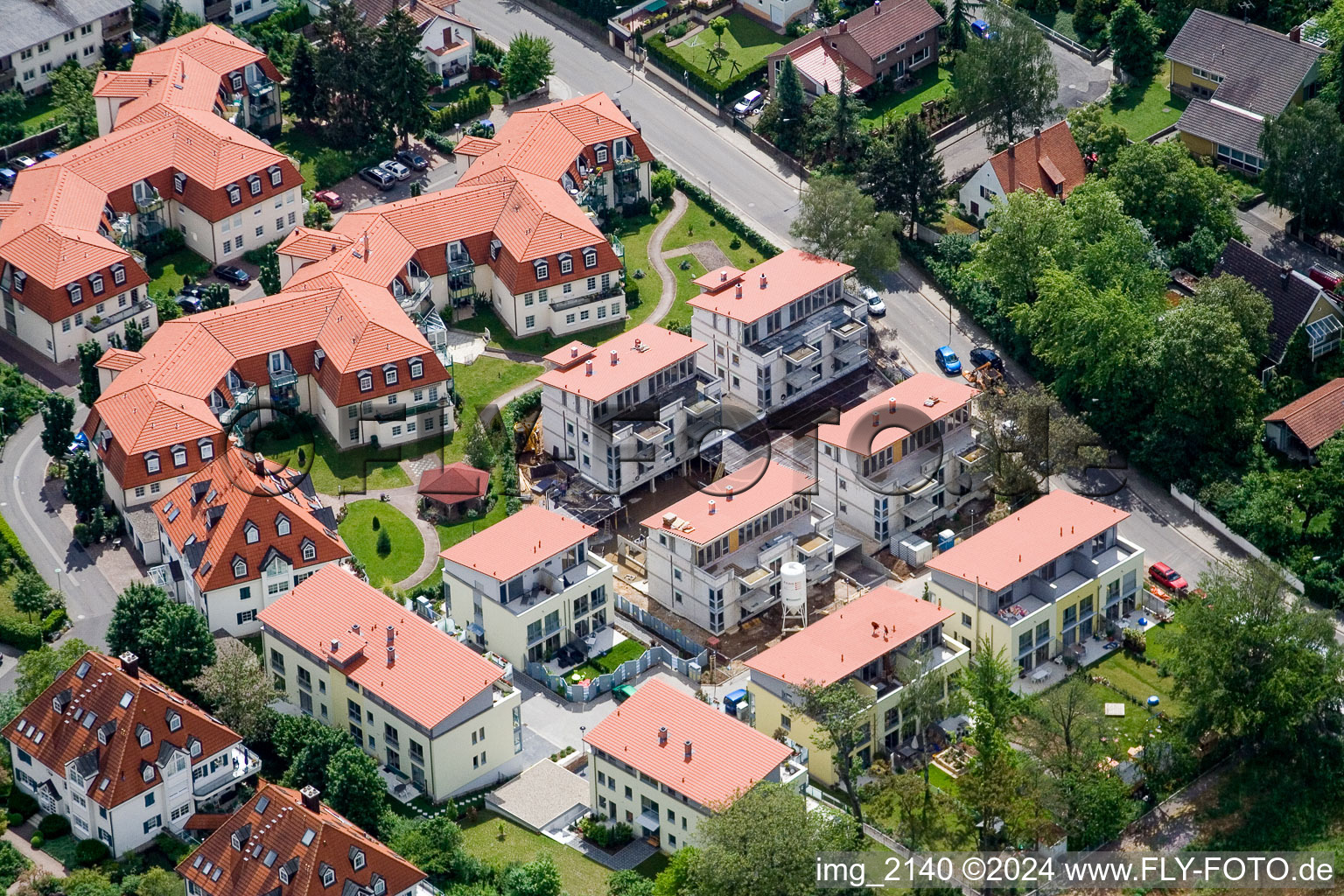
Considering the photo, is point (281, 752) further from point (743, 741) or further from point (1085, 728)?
point (1085, 728)

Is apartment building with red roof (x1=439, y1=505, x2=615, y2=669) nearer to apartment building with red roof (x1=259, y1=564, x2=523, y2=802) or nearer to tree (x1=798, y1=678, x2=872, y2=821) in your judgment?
apartment building with red roof (x1=259, y1=564, x2=523, y2=802)

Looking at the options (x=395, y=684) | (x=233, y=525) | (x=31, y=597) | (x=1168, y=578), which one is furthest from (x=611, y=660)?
(x=1168, y=578)

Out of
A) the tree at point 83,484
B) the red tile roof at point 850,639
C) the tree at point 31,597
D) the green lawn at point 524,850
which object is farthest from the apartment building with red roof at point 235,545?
the red tile roof at point 850,639

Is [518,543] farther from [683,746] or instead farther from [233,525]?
[683,746]

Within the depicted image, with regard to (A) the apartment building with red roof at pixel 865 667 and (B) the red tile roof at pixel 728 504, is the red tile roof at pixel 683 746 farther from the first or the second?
(B) the red tile roof at pixel 728 504

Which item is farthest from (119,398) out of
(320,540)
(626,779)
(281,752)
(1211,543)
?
(1211,543)
